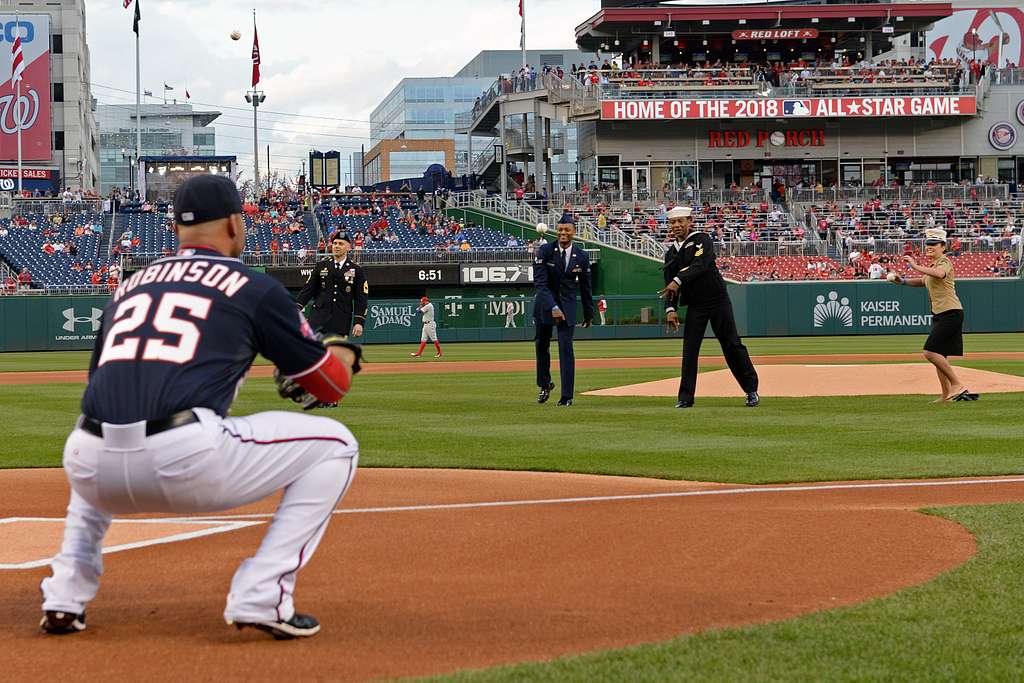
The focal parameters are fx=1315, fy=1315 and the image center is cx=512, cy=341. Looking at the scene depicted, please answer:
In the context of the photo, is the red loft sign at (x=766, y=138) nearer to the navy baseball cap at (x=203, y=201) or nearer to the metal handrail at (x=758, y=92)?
the metal handrail at (x=758, y=92)

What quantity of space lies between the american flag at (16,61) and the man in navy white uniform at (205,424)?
67622 mm

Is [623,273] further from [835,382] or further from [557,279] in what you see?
[557,279]

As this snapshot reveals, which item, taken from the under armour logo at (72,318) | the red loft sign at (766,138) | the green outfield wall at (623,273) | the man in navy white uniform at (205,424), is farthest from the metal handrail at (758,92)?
the man in navy white uniform at (205,424)

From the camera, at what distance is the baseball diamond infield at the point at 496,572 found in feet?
14.3

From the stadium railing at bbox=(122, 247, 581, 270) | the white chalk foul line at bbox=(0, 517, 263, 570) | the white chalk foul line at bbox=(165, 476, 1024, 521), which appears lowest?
the white chalk foul line at bbox=(165, 476, 1024, 521)

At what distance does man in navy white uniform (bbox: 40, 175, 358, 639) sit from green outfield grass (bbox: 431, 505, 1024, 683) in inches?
35.2

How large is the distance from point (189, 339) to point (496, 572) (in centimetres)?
196

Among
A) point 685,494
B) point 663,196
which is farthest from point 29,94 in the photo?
point 685,494

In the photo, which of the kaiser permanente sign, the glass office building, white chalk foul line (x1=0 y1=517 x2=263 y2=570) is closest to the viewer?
white chalk foul line (x1=0 y1=517 x2=263 y2=570)

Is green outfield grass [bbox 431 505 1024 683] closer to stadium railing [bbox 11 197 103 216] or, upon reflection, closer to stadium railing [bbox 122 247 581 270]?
stadium railing [bbox 122 247 581 270]

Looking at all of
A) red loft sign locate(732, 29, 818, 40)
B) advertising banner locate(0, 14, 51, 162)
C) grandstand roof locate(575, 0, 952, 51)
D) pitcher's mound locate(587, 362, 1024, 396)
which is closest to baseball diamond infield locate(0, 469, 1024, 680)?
pitcher's mound locate(587, 362, 1024, 396)

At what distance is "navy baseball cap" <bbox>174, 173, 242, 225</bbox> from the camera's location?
459cm

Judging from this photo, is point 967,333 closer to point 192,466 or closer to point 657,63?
point 657,63

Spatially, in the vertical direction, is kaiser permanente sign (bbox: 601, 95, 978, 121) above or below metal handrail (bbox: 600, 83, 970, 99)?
below
